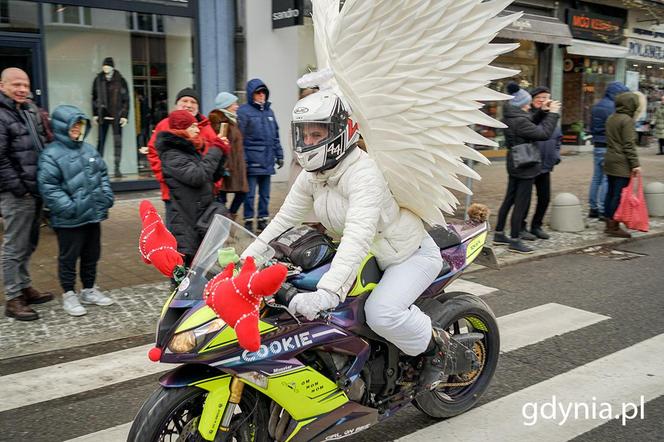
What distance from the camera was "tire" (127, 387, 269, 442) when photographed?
2730mm

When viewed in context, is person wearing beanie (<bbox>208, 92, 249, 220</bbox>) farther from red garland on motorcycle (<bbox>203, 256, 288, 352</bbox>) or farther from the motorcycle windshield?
red garland on motorcycle (<bbox>203, 256, 288, 352</bbox>)

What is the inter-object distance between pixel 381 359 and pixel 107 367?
7.89 ft

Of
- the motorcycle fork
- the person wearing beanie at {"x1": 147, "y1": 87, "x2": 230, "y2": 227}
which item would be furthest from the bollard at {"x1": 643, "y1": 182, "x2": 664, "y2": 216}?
the motorcycle fork

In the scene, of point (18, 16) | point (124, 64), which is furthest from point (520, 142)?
point (18, 16)

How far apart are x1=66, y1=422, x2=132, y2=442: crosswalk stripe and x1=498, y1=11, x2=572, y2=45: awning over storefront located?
47.6ft

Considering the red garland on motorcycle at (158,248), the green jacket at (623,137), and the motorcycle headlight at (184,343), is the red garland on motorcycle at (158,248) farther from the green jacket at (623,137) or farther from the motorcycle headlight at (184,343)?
the green jacket at (623,137)


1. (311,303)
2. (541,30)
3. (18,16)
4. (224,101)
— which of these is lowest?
(311,303)

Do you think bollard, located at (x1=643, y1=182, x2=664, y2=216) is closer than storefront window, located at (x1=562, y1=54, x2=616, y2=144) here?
Yes

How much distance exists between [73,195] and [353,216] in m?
3.60

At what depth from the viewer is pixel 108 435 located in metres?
3.76

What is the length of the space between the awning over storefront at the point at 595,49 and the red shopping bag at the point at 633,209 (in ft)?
44.0

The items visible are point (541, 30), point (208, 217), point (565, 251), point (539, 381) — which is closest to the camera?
point (539, 381)

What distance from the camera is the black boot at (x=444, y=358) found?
360 centimetres

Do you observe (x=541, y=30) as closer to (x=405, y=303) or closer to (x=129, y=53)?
(x=129, y=53)
